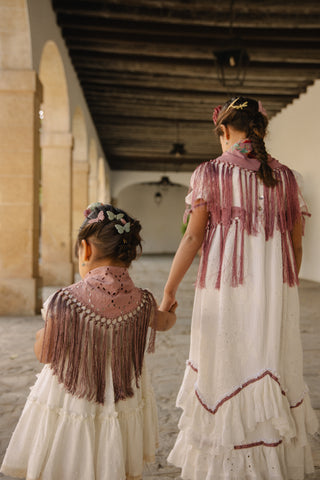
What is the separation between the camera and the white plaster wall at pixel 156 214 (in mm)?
23484

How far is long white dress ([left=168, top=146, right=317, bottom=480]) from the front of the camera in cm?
162

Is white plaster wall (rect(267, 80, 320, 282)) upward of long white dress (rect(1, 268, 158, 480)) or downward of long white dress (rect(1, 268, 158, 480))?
upward

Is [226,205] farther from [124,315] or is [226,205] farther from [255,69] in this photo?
[255,69]

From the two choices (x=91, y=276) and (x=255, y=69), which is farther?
(x=255, y=69)

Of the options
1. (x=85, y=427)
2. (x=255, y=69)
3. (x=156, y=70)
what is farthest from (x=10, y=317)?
(x=255, y=69)

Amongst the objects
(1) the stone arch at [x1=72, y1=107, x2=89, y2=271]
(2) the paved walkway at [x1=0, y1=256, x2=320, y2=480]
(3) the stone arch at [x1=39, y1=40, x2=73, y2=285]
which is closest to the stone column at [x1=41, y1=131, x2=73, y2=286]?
(3) the stone arch at [x1=39, y1=40, x2=73, y2=285]

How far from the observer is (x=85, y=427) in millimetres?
1418

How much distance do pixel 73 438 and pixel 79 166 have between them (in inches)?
367

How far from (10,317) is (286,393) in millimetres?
4036

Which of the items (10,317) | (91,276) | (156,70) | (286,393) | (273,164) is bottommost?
(10,317)

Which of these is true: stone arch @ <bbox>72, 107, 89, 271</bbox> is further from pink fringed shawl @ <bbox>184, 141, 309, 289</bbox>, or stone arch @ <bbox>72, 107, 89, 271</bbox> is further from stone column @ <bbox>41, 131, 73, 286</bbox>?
pink fringed shawl @ <bbox>184, 141, 309, 289</bbox>

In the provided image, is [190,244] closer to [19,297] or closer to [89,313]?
[89,313]

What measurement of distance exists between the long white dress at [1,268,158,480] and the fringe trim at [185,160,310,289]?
0.58m

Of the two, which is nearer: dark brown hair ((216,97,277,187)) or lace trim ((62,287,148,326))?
lace trim ((62,287,148,326))
